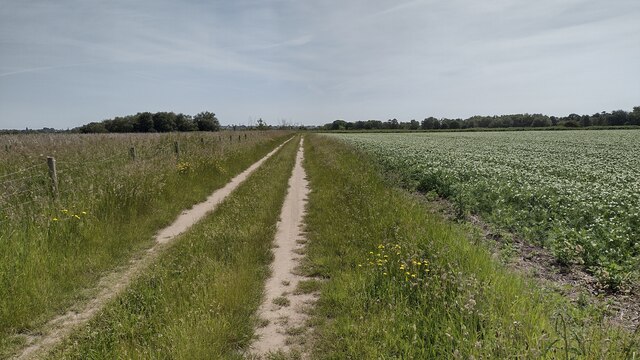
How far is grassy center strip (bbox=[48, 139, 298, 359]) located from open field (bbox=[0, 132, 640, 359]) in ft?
0.08

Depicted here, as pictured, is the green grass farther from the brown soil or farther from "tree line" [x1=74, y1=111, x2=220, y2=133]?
"tree line" [x1=74, y1=111, x2=220, y2=133]

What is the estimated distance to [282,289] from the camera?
5957 millimetres

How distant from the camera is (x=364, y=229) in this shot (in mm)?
8172

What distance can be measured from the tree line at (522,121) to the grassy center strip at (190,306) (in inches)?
5173

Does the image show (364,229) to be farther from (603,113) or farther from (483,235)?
(603,113)

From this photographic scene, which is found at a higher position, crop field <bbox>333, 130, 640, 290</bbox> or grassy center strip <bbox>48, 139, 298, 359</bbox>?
crop field <bbox>333, 130, 640, 290</bbox>

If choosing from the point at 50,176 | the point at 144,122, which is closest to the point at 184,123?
the point at 144,122

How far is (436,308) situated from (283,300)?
7.73 feet

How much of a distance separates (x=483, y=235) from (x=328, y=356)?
5496mm

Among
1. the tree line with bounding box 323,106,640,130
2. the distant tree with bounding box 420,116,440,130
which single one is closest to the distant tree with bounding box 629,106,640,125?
the tree line with bounding box 323,106,640,130

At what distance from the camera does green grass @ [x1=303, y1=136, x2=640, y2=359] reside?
132 inches

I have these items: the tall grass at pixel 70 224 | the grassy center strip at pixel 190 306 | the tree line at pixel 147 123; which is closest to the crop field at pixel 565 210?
the grassy center strip at pixel 190 306

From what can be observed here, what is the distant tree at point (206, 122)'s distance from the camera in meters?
116

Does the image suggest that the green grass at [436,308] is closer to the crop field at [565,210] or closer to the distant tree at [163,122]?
the crop field at [565,210]
